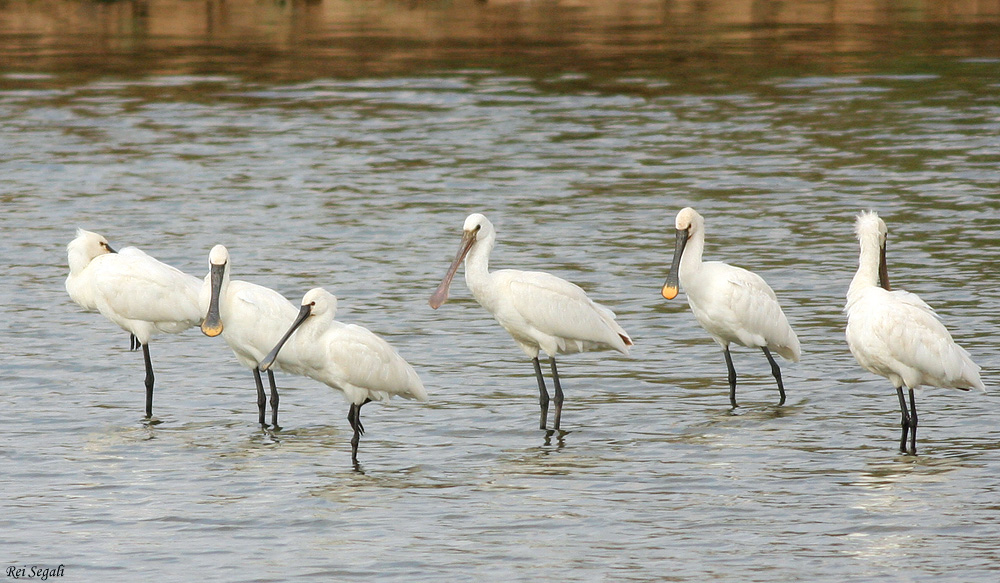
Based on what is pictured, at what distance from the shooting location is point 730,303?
11.2 m

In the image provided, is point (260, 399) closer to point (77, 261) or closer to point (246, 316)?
point (246, 316)

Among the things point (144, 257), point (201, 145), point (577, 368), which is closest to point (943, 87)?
point (201, 145)

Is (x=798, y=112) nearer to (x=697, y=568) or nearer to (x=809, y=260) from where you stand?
(x=809, y=260)

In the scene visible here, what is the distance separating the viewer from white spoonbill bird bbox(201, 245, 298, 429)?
1069 cm

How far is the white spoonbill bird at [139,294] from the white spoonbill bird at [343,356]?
4.31 feet

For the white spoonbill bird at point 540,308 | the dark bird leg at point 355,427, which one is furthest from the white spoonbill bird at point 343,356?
the white spoonbill bird at point 540,308

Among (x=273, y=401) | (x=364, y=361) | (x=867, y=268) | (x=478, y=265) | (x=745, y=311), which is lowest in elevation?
(x=273, y=401)

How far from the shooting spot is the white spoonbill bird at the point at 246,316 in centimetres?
1069

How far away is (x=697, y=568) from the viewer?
313 inches

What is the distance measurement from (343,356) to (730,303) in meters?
2.77

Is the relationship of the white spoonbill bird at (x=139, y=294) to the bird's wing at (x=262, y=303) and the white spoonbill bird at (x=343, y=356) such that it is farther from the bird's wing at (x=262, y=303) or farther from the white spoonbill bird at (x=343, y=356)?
the white spoonbill bird at (x=343, y=356)

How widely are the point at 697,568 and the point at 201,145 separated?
55.4 ft

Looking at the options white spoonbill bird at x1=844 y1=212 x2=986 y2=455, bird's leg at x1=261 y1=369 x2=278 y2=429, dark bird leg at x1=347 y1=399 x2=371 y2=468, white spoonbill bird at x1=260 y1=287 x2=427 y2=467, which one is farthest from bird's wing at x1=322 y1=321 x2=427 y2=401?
white spoonbill bird at x1=844 y1=212 x2=986 y2=455

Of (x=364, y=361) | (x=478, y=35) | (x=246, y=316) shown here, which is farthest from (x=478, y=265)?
(x=478, y=35)
